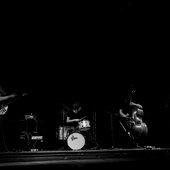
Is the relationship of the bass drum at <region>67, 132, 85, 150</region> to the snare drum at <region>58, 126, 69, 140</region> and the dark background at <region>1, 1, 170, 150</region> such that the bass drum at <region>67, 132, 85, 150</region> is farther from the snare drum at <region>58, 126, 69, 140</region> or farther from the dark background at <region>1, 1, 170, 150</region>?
the dark background at <region>1, 1, 170, 150</region>

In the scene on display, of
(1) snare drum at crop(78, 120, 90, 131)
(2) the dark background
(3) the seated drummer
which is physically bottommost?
(1) snare drum at crop(78, 120, 90, 131)

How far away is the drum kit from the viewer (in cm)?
612

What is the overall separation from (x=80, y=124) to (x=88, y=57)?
7.52 ft

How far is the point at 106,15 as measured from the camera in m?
5.45

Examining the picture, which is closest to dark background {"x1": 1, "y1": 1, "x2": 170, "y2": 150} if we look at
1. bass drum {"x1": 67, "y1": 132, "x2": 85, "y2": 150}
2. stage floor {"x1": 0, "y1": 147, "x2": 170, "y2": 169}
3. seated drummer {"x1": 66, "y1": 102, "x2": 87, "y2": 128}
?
seated drummer {"x1": 66, "y1": 102, "x2": 87, "y2": 128}

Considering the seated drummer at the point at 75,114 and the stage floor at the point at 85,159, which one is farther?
the seated drummer at the point at 75,114

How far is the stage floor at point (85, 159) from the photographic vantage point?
3115 mm

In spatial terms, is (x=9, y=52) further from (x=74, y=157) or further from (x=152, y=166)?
(x=152, y=166)

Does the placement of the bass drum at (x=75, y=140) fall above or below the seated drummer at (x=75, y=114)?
below

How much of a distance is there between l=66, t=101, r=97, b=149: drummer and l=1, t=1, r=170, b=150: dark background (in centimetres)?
90

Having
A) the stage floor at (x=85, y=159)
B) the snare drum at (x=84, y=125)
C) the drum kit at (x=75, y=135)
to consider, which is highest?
the snare drum at (x=84, y=125)

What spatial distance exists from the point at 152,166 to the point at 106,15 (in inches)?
157

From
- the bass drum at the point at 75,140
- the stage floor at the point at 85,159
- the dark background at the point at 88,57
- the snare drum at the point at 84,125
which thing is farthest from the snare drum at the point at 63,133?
the stage floor at the point at 85,159

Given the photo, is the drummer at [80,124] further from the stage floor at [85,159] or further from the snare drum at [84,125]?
the stage floor at [85,159]
